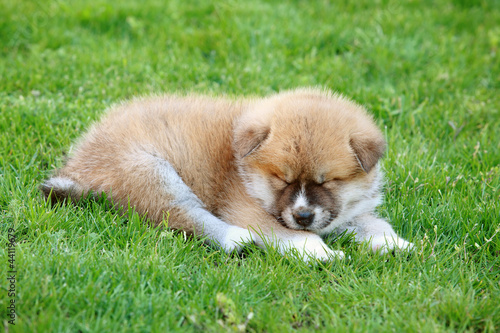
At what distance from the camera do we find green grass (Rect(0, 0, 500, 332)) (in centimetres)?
263

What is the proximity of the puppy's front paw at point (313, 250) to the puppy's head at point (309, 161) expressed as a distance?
0.10 metres

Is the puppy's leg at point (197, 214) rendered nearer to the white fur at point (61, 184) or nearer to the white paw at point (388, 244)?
the white fur at point (61, 184)

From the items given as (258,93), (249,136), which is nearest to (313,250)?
(249,136)

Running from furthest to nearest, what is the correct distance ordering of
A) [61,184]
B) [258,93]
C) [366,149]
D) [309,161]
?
[258,93], [61,184], [366,149], [309,161]

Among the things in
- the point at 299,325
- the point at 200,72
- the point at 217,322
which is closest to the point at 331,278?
the point at 299,325

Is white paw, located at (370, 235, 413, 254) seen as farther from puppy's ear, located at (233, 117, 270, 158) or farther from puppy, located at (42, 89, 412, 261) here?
puppy's ear, located at (233, 117, 270, 158)

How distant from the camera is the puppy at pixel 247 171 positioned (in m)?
3.24

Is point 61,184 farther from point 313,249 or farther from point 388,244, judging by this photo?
point 388,244

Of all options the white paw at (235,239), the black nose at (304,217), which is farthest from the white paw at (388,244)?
the white paw at (235,239)

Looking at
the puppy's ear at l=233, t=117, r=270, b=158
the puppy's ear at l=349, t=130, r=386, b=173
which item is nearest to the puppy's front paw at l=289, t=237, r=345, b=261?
the puppy's ear at l=349, t=130, r=386, b=173

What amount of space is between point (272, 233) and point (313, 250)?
29 centimetres

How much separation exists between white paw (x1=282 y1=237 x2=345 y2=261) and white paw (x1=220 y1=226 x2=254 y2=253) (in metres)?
0.26

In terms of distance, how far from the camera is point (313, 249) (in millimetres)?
3203

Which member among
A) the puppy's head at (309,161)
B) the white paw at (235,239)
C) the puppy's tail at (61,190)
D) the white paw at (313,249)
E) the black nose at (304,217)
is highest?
the puppy's head at (309,161)
